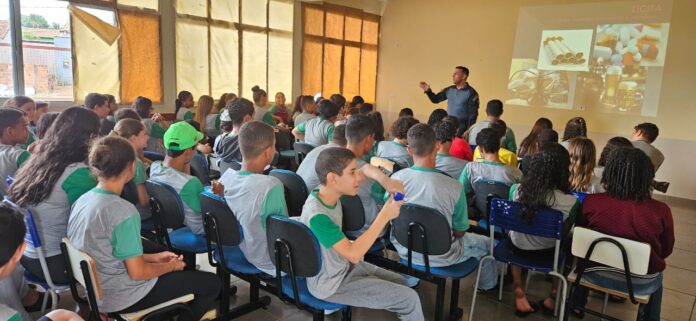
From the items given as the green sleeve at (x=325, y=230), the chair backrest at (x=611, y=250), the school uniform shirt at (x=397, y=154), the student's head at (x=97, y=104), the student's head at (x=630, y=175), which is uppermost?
the student's head at (x=97, y=104)

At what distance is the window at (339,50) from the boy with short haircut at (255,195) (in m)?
7.00

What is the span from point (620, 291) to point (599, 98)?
6073mm

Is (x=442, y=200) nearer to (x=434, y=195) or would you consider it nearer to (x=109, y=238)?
(x=434, y=195)

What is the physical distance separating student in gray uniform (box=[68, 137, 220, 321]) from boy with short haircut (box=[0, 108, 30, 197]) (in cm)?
126

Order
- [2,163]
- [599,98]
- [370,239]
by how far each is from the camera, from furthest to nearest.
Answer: [599,98]
[2,163]
[370,239]

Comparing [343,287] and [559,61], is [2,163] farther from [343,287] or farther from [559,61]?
[559,61]

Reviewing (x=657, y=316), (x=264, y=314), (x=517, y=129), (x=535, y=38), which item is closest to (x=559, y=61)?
(x=535, y=38)

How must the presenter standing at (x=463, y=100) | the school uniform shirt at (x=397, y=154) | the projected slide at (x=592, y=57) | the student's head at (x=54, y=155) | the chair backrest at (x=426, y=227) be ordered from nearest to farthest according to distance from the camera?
the student's head at (x=54, y=155)
the chair backrest at (x=426, y=227)
the school uniform shirt at (x=397, y=154)
the presenter standing at (x=463, y=100)
the projected slide at (x=592, y=57)

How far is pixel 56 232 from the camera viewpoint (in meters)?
2.11

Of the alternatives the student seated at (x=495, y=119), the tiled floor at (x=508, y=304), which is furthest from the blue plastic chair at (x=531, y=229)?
the student seated at (x=495, y=119)

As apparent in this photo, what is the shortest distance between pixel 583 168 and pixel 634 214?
3.27ft

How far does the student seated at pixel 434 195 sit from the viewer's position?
2.48m

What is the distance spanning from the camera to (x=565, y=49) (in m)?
7.71

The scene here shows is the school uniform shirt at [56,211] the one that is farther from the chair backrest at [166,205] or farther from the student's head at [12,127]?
the student's head at [12,127]
